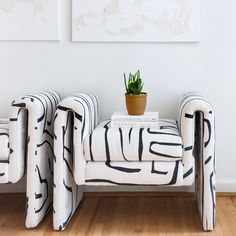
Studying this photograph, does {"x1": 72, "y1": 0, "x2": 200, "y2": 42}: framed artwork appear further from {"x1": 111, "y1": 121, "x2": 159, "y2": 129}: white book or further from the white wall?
{"x1": 111, "y1": 121, "x2": 159, "y2": 129}: white book

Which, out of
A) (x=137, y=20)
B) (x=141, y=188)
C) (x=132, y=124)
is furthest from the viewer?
(x=141, y=188)

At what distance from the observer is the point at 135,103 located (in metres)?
2.49

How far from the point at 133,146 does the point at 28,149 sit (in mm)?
530

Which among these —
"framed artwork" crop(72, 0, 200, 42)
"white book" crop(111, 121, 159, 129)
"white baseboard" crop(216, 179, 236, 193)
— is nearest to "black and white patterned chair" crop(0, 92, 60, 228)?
"white book" crop(111, 121, 159, 129)

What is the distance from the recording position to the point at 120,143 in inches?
86.5

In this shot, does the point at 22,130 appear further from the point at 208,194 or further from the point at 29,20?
the point at 208,194

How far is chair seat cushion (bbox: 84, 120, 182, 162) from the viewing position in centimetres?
219

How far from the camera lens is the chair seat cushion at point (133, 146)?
2188 millimetres

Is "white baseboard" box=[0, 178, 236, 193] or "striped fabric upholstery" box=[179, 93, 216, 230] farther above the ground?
"striped fabric upholstery" box=[179, 93, 216, 230]

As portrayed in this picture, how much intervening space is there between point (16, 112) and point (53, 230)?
630 mm

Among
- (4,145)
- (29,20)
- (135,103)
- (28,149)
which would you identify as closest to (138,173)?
(135,103)

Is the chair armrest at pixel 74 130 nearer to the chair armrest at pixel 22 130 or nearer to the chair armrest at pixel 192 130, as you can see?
the chair armrest at pixel 22 130

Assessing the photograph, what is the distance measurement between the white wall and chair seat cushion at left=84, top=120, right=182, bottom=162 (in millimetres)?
661

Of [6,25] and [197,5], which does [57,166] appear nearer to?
[6,25]
